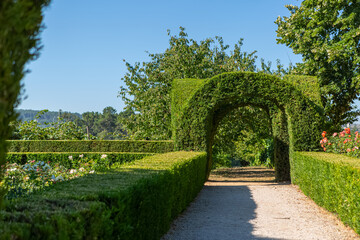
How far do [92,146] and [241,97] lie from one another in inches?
397

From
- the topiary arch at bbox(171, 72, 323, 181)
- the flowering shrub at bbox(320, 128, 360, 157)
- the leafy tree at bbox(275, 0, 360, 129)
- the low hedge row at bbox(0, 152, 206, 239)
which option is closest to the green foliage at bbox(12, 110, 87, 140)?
the topiary arch at bbox(171, 72, 323, 181)

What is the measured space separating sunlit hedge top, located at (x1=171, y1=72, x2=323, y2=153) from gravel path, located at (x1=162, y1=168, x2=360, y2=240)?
8.59 feet

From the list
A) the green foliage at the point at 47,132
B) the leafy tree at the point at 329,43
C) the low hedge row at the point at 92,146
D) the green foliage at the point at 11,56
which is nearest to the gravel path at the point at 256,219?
the green foliage at the point at 11,56

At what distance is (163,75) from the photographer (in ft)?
64.0

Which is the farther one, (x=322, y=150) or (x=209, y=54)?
(x=209, y=54)

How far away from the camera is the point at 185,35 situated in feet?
67.8

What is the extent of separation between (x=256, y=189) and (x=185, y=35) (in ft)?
39.3

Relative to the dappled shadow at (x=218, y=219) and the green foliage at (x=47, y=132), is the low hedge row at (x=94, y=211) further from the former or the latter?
the green foliage at (x=47, y=132)

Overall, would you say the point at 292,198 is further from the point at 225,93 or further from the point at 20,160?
the point at 20,160

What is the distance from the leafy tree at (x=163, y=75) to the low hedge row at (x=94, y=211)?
45.2 ft

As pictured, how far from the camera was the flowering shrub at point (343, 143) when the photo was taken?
10016mm

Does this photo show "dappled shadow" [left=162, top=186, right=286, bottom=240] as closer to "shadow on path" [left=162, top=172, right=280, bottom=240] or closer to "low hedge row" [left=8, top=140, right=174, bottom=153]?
"shadow on path" [left=162, top=172, right=280, bottom=240]

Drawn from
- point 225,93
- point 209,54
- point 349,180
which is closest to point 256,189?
point 225,93

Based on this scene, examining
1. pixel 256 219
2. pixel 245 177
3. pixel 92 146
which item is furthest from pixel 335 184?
pixel 92 146
